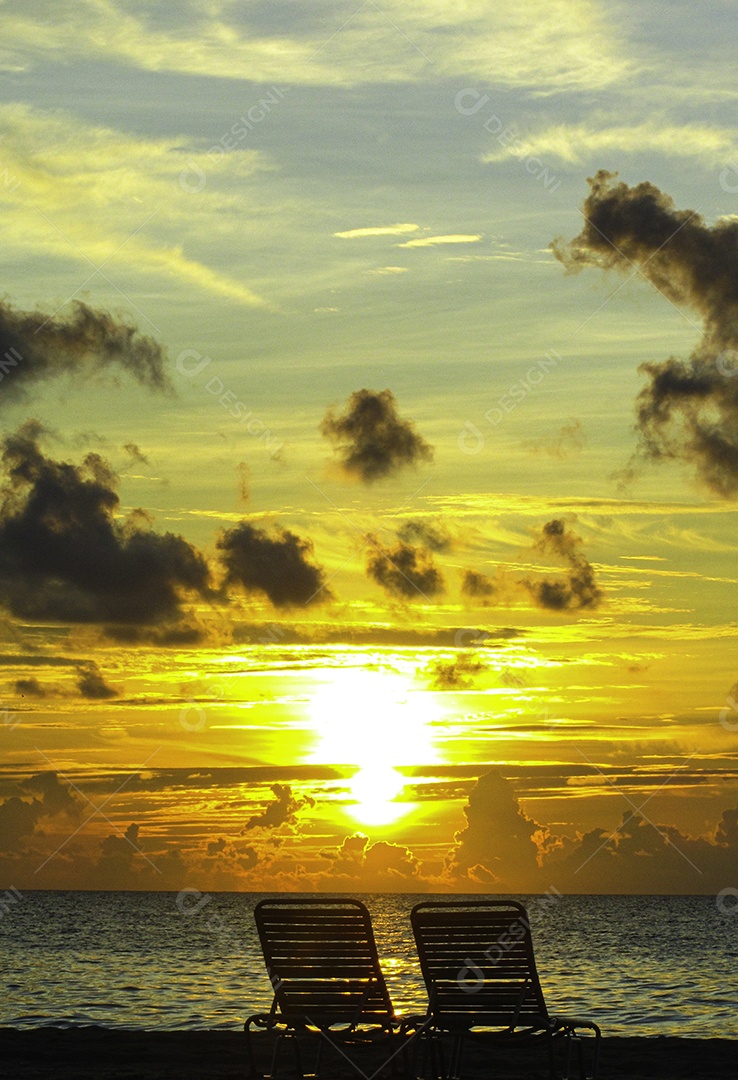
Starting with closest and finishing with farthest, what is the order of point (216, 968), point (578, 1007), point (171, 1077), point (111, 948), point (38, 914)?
point (171, 1077)
point (578, 1007)
point (216, 968)
point (111, 948)
point (38, 914)

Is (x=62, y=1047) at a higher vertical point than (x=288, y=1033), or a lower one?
higher

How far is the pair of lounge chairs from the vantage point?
10070 mm

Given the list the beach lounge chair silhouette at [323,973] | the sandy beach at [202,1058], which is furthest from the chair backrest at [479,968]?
the sandy beach at [202,1058]

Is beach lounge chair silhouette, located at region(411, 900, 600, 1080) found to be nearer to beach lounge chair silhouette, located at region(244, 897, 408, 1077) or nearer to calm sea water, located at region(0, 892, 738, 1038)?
beach lounge chair silhouette, located at region(244, 897, 408, 1077)

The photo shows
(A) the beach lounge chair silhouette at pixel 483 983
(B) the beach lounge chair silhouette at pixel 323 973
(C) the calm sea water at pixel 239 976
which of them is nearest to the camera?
(A) the beach lounge chair silhouette at pixel 483 983

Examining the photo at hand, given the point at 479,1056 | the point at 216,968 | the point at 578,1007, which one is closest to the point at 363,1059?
the point at 479,1056

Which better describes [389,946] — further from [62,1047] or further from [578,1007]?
[62,1047]

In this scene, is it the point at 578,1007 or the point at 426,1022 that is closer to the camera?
the point at 426,1022

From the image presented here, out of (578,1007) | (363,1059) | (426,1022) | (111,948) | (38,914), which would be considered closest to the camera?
(426,1022)

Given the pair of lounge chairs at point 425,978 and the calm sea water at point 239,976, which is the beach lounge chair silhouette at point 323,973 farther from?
the calm sea water at point 239,976

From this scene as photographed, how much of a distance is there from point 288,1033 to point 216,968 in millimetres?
34268

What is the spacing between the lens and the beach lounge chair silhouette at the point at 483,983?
395 inches

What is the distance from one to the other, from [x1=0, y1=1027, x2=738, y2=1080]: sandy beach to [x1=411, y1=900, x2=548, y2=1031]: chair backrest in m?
4.10

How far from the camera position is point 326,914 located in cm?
1044
